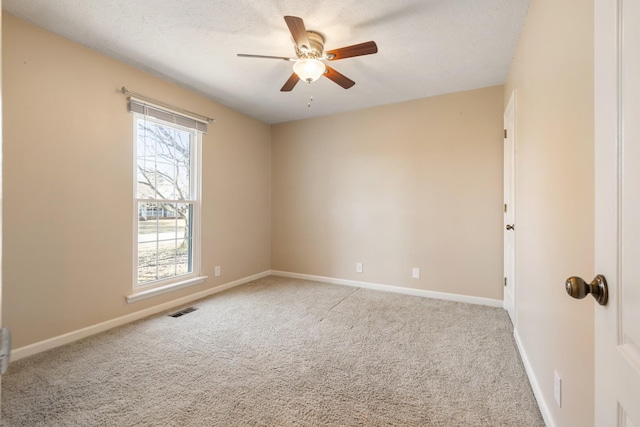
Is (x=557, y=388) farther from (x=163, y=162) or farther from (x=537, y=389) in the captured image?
(x=163, y=162)

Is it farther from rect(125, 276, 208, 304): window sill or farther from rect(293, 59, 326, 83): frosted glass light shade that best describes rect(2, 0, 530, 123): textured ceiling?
rect(125, 276, 208, 304): window sill

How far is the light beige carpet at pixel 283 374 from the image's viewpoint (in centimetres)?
162

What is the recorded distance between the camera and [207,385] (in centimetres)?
188

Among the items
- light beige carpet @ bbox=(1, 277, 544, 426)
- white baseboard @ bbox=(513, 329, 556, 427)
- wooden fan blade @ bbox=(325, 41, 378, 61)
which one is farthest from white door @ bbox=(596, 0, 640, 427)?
wooden fan blade @ bbox=(325, 41, 378, 61)

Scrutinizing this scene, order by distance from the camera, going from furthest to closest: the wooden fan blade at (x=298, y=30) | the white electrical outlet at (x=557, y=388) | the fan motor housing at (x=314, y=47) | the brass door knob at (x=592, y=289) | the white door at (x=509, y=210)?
1. the white door at (x=509, y=210)
2. the fan motor housing at (x=314, y=47)
3. the wooden fan blade at (x=298, y=30)
4. the white electrical outlet at (x=557, y=388)
5. the brass door knob at (x=592, y=289)

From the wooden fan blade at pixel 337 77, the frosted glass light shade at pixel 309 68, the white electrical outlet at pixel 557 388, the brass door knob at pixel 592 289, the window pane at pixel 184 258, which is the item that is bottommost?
the white electrical outlet at pixel 557 388

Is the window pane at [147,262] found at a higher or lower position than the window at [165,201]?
lower

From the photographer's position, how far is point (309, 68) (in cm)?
219

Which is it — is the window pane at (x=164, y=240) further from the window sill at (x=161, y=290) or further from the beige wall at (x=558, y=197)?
the beige wall at (x=558, y=197)

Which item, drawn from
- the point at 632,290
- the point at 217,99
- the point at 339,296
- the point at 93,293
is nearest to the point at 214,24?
the point at 217,99

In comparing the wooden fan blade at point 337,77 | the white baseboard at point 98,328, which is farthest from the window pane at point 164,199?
the wooden fan blade at point 337,77

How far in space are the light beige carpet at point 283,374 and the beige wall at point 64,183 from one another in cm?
34

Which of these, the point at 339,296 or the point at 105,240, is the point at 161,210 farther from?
the point at 339,296

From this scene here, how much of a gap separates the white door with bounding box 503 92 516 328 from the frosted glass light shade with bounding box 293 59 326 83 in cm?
182
